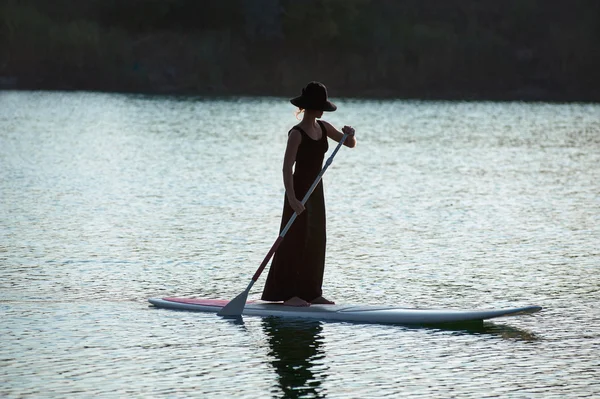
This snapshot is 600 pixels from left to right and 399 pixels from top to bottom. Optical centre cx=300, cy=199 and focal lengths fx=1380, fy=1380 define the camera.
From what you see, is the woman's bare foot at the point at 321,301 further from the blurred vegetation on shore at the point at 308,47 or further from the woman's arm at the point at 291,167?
the blurred vegetation on shore at the point at 308,47

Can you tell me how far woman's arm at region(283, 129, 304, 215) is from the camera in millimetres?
12680

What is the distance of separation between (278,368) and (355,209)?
526 inches

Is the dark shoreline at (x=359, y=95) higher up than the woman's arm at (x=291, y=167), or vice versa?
the dark shoreline at (x=359, y=95)

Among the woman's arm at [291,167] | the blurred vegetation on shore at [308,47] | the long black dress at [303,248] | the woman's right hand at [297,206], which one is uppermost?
the blurred vegetation on shore at [308,47]

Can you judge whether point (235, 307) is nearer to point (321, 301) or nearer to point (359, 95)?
point (321, 301)

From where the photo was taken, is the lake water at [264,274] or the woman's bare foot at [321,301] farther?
the woman's bare foot at [321,301]

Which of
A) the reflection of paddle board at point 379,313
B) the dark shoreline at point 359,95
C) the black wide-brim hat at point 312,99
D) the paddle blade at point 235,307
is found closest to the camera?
the black wide-brim hat at point 312,99

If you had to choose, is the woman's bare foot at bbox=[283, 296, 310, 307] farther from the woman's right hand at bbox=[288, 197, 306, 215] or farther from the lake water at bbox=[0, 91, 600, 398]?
the woman's right hand at bbox=[288, 197, 306, 215]

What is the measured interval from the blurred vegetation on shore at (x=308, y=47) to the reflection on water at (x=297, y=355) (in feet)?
297

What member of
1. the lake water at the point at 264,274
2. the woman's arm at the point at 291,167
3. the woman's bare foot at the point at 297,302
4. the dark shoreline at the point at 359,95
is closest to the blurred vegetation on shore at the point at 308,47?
the dark shoreline at the point at 359,95

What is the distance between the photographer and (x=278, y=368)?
1123cm

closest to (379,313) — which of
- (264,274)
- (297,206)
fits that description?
(297,206)

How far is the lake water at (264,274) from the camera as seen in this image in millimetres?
10977

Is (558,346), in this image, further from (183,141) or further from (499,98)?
(499,98)
